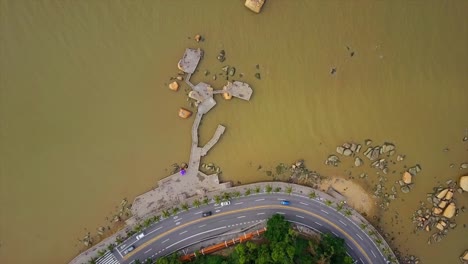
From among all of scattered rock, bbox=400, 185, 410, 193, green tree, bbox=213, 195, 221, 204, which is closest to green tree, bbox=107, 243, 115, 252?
green tree, bbox=213, 195, 221, 204

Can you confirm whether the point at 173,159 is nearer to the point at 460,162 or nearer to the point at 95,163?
the point at 95,163

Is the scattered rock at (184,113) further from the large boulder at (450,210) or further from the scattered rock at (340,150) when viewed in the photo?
the large boulder at (450,210)

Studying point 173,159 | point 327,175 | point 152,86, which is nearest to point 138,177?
point 173,159

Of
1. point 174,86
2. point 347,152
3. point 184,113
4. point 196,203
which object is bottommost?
point 196,203

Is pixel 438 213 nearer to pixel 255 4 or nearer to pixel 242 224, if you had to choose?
pixel 242 224

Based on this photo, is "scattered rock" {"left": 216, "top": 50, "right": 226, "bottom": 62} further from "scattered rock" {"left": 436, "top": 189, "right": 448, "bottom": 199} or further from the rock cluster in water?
"scattered rock" {"left": 436, "top": 189, "right": 448, "bottom": 199}

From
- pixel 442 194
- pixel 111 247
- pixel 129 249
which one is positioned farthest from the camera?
pixel 442 194

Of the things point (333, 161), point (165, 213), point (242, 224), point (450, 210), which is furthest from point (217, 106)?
point (450, 210)
